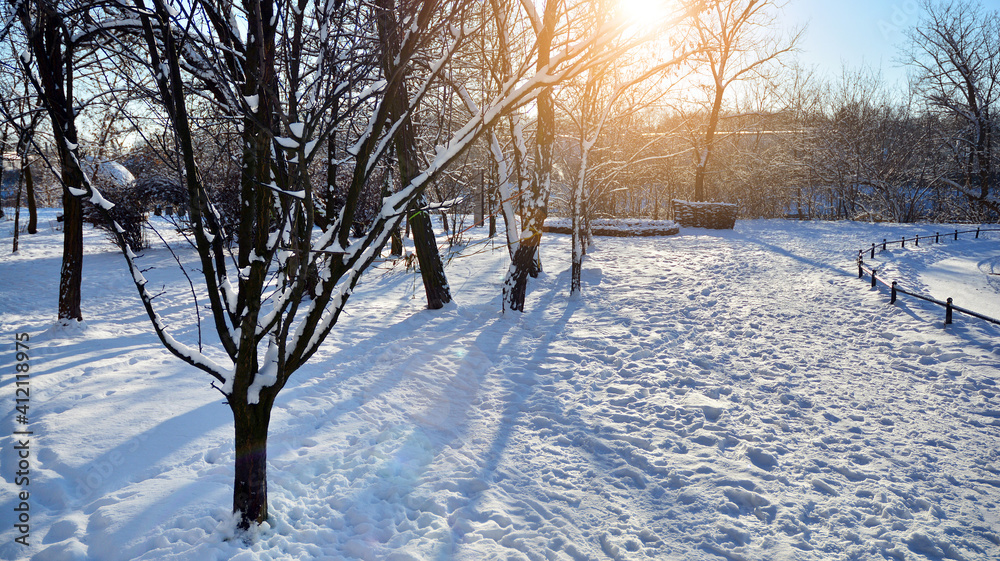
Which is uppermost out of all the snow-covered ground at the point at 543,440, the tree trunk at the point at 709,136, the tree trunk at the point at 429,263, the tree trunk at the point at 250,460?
the tree trunk at the point at 709,136

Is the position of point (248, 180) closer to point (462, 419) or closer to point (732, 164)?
point (462, 419)

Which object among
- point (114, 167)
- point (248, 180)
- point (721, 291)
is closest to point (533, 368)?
point (248, 180)

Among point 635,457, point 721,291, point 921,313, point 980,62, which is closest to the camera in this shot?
point 635,457

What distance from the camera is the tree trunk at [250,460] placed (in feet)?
9.14

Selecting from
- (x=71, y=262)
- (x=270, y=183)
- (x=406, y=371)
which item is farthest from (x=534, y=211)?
(x=71, y=262)

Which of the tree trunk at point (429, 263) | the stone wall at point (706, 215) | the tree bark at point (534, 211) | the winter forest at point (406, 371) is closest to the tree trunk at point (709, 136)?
the stone wall at point (706, 215)

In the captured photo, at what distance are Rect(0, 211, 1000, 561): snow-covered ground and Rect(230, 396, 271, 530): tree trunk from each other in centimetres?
14

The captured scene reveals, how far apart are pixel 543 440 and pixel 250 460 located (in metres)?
2.54

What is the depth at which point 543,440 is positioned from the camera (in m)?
4.56

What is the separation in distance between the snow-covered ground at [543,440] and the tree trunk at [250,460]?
0.47 ft

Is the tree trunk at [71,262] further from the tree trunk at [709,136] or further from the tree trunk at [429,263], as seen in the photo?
the tree trunk at [709,136]

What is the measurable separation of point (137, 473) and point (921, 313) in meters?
10.4

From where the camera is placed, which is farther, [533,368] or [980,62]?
[980,62]

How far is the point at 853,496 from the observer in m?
3.74
